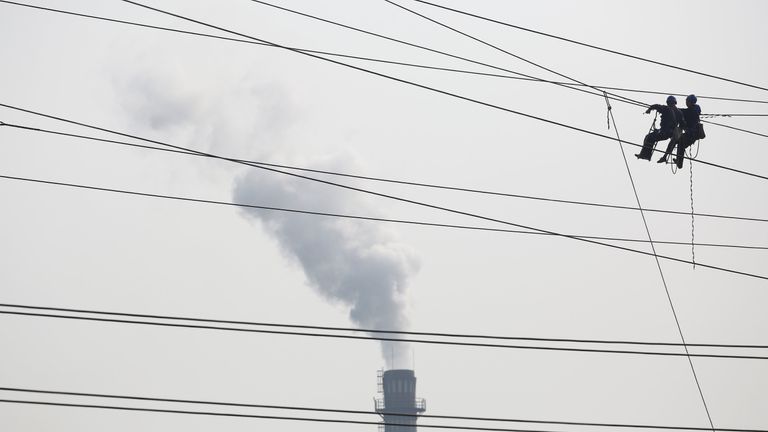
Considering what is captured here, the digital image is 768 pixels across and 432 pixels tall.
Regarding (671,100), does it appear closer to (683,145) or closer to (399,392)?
(683,145)

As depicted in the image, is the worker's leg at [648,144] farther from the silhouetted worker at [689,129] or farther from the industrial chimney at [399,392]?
the industrial chimney at [399,392]

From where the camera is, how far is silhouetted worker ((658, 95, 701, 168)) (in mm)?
20016

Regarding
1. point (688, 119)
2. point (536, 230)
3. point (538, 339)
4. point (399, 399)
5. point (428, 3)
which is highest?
point (399, 399)

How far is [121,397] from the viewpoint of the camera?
48.9 feet

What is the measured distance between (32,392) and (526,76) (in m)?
10.1

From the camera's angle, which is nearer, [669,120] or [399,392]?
[669,120]

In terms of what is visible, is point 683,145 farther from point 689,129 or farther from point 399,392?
point 399,392

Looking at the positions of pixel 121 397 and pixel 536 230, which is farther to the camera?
pixel 536 230

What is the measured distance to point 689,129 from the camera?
20047 mm

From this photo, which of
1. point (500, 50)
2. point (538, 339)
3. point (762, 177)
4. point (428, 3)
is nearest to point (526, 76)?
point (500, 50)

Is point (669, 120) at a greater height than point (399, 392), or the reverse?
point (399, 392)

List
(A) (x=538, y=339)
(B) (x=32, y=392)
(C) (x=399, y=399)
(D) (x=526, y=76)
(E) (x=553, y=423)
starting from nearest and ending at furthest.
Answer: (B) (x=32, y=392) → (A) (x=538, y=339) → (E) (x=553, y=423) → (D) (x=526, y=76) → (C) (x=399, y=399)

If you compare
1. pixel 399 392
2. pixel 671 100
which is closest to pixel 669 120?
pixel 671 100

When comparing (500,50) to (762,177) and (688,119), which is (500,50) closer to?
(688,119)
